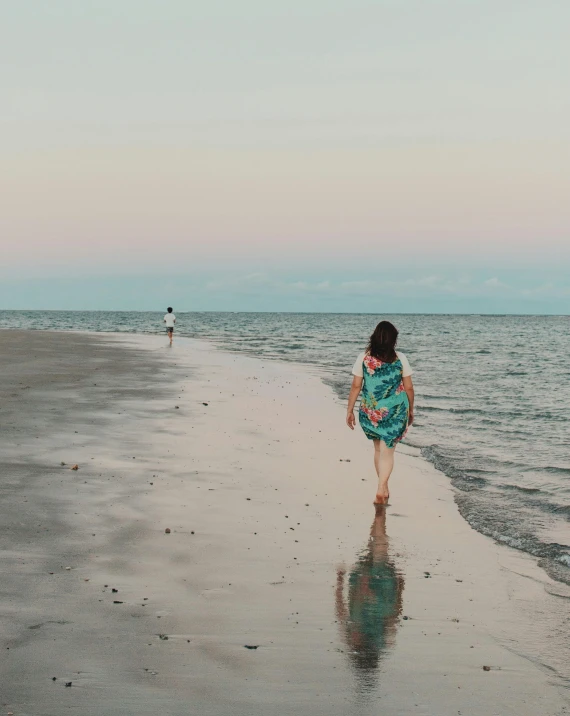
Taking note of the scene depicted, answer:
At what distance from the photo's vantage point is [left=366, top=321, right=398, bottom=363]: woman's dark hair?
9078mm

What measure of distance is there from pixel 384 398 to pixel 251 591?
156 inches

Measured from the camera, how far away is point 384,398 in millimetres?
9336

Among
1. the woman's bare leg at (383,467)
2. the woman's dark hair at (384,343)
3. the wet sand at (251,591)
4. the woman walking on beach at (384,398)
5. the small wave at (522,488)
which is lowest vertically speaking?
the small wave at (522,488)

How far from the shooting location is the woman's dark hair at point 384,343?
9078mm

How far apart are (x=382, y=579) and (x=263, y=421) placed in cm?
892

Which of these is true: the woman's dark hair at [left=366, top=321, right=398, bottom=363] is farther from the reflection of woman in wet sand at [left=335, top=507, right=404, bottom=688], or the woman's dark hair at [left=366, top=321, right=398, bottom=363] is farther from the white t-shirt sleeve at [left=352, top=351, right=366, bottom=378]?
the reflection of woman in wet sand at [left=335, top=507, right=404, bottom=688]

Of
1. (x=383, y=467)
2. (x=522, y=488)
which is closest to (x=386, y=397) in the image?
(x=383, y=467)

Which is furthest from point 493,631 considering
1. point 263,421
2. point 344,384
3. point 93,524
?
point 344,384

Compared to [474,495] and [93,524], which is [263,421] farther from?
[93,524]

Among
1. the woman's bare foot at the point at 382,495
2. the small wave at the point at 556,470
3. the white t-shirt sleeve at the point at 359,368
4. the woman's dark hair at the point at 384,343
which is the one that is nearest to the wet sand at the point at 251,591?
the woman's bare foot at the point at 382,495

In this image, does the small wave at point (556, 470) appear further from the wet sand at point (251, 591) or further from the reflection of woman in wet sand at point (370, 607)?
the reflection of woman in wet sand at point (370, 607)

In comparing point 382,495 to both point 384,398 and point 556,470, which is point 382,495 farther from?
point 556,470

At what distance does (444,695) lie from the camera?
14.1 feet

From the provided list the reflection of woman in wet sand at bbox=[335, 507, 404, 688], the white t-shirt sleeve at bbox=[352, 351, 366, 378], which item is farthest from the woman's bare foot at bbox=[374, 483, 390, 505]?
the reflection of woman in wet sand at bbox=[335, 507, 404, 688]
